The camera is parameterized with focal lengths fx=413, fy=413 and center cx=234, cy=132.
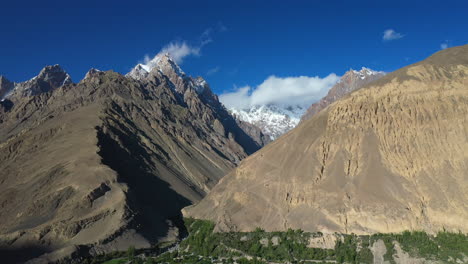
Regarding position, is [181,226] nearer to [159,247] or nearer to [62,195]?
[159,247]

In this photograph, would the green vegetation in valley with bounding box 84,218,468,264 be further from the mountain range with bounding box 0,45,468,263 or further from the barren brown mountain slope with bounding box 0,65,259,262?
the barren brown mountain slope with bounding box 0,65,259,262

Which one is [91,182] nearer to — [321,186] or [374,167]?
[321,186]

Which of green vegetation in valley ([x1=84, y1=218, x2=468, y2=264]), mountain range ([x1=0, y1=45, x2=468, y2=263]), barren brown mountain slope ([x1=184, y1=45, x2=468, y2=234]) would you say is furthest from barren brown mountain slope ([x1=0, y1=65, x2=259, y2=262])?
barren brown mountain slope ([x1=184, y1=45, x2=468, y2=234])

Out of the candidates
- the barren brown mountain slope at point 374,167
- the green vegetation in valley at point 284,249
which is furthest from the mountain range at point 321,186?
the green vegetation in valley at point 284,249

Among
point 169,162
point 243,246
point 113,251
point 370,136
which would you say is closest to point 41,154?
point 169,162

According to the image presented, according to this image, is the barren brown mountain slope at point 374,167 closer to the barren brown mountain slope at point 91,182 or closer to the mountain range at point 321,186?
the mountain range at point 321,186

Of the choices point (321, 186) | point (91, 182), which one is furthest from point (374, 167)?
point (91, 182)
